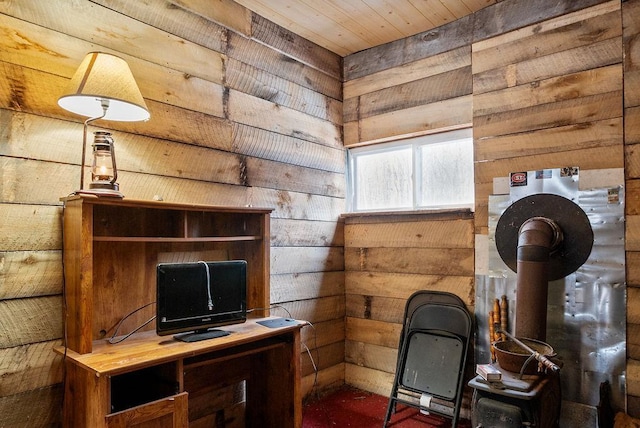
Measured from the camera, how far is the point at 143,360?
177cm

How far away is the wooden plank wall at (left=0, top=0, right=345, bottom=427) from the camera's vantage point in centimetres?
189

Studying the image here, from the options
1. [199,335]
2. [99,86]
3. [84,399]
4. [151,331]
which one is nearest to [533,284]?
[199,335]

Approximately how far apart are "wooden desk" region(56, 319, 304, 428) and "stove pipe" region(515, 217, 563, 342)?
3.92 ft

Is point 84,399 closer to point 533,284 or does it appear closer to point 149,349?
point 149,349

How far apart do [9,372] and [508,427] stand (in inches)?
83.9

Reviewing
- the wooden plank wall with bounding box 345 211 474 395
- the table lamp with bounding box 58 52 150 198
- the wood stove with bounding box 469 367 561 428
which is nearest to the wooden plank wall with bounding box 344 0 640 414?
the wooden plank wall with bounding box 345 211 474 395

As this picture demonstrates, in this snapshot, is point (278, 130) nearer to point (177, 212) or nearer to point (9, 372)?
point (177, 212)

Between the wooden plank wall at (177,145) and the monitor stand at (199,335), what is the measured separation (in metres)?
0.53

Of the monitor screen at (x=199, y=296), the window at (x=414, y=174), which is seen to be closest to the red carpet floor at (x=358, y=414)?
the monitor screen at (x=199, y=296)

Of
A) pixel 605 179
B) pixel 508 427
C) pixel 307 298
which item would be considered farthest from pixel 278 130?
pixel 508 427

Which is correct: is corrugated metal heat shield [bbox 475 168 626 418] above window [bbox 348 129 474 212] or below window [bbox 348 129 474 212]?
below

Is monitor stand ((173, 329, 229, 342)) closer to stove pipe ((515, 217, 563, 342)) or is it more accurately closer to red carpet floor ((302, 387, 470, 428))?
red carpet floor ((302, 387, 470, 428))

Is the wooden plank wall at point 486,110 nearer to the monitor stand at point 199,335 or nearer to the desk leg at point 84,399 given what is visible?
the monitor stand at point 199,335

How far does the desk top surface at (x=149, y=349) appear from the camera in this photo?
5.67 feet
